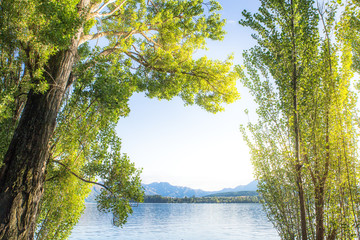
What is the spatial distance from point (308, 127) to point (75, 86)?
25.9ft

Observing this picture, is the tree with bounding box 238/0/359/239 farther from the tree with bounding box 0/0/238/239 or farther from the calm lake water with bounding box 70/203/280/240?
the calm lake water with bounding box 70/203/280/240

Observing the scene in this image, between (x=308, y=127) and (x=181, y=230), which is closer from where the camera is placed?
(x=308, y=127)

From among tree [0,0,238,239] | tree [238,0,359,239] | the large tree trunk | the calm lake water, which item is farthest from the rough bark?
the calm lake water

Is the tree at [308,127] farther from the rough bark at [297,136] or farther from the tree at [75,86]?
the tree at [75,86]

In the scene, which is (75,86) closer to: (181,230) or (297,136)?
(297,136)

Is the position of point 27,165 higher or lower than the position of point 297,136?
lower

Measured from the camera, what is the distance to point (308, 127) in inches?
284

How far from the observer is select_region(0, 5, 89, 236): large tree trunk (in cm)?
529

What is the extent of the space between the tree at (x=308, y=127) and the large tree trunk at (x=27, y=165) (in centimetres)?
687

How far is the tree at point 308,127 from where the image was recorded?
5.96 meters

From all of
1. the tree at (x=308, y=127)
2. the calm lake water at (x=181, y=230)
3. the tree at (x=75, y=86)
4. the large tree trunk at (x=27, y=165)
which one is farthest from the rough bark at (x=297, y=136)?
the calm lake water at (x=181, y=230)

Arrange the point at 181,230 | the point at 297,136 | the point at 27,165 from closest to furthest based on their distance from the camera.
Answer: the point at 27,165 < the point at 297,136 < the point at 181,230

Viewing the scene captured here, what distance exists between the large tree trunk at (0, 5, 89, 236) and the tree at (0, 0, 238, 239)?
0.07 feet

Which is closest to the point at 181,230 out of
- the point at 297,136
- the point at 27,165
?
the point at 297,136
